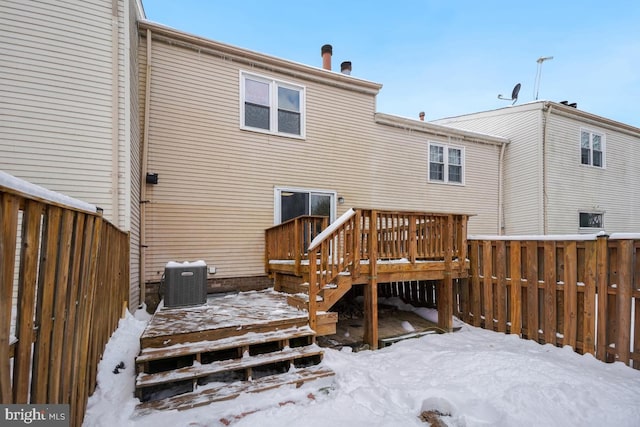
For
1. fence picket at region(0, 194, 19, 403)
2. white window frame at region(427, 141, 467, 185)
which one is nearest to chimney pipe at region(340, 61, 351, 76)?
white window frame at region(427, 141, 467, 185)

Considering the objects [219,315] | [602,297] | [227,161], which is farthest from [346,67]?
[602,297]

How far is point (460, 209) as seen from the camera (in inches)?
404

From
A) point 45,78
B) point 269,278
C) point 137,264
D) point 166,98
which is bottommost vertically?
point 269,278

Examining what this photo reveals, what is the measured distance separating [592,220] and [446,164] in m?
7.04

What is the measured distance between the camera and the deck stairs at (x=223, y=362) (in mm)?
2984

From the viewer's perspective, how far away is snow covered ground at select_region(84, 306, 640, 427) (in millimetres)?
2717

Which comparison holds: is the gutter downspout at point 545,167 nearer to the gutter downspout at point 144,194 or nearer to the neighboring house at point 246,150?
the neighboring house at point 246,150

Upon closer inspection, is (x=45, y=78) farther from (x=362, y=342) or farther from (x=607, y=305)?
(x=607, y=305)

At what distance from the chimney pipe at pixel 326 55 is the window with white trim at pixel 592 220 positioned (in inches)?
435

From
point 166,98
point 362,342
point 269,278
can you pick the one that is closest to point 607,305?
point 362,342

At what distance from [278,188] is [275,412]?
5.33 metres

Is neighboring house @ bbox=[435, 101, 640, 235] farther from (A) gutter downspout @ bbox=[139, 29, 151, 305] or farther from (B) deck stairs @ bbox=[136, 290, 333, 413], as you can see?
(A) gutter downspout @ bbox=[139, 29, 151, 305]

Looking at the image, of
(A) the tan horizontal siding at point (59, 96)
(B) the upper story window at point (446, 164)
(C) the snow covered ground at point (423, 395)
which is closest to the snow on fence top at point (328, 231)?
(C) the snow covered ground at point (423, 395)

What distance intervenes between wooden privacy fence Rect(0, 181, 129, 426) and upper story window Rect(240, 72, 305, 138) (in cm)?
537
